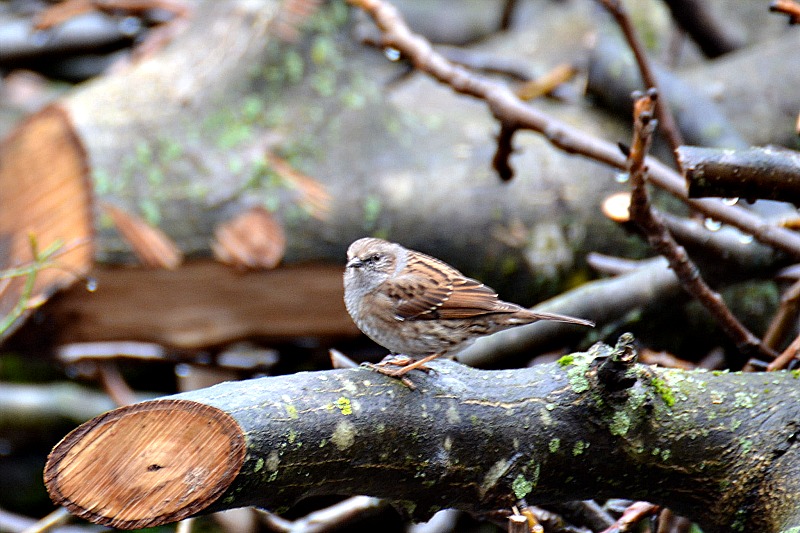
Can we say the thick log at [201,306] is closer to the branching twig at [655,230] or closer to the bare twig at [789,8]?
the branching twig at [655,230]

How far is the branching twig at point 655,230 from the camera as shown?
→ 3115 mm

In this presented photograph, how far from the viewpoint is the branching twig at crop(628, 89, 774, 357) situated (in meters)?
3.12

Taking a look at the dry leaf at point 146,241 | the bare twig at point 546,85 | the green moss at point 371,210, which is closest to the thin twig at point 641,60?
the bare twig at point 546,85

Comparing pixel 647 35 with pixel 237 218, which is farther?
pixel 647 35

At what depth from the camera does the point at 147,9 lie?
6.42m

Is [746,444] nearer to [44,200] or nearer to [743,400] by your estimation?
[743,400]

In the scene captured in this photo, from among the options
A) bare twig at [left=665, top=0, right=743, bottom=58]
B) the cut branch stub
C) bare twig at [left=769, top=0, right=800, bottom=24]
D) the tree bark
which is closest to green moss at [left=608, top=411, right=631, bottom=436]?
the tree bark

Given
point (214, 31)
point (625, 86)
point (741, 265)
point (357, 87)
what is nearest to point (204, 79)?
point (214, 31)

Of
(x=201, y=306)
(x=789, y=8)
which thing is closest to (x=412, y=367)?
(x=789, y=8)

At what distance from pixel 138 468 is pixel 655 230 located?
2.15 meters

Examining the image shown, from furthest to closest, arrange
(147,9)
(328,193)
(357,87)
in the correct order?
1. (147,9)
2. (357,87)
3. (328,193)

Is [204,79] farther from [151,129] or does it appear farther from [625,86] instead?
[625,86]

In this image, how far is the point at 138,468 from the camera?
2.11 m

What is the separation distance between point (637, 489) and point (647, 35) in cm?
515
